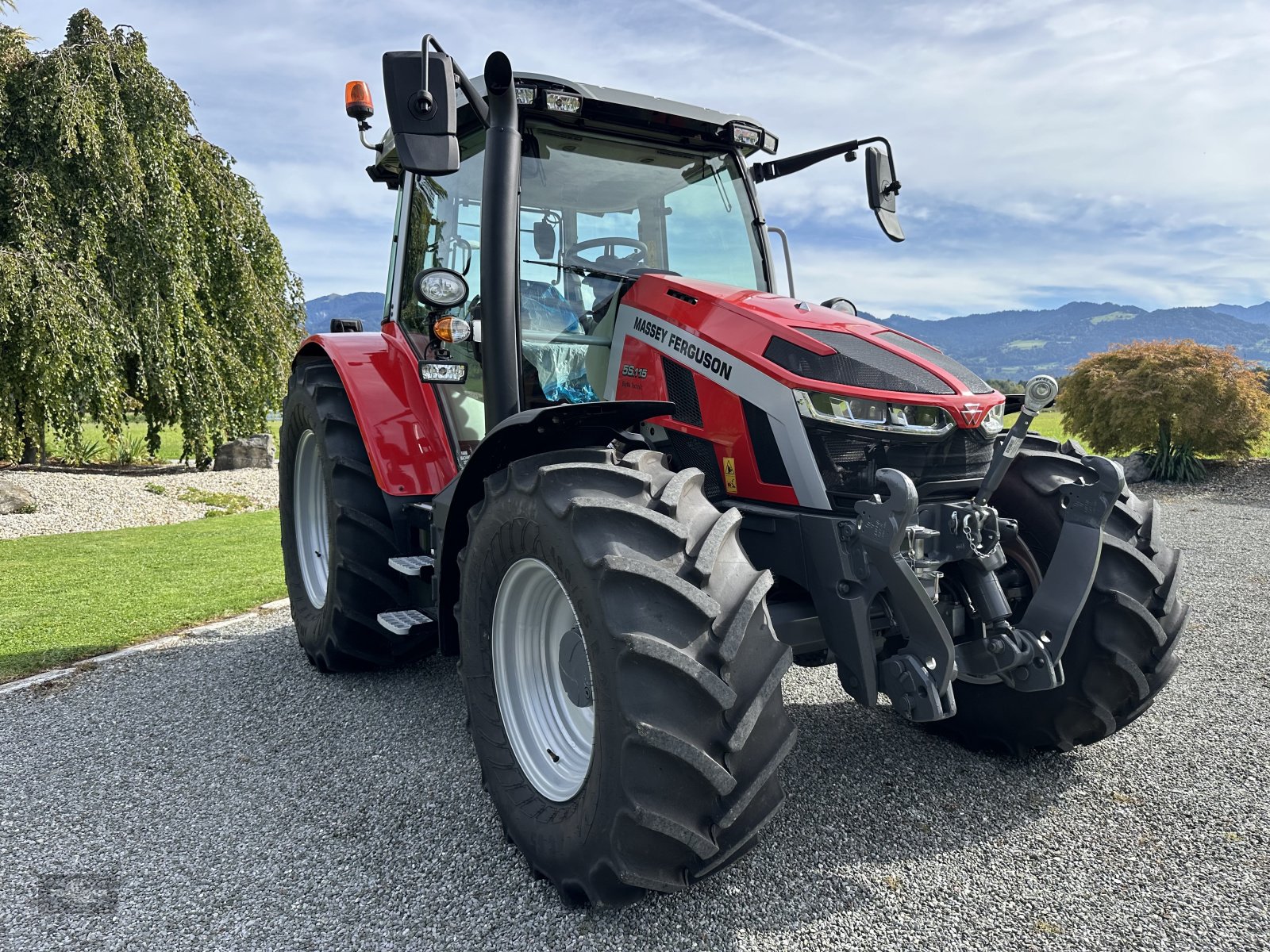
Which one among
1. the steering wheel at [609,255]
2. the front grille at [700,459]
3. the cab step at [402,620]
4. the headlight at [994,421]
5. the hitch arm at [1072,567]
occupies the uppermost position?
the steering wheel at [609,255]

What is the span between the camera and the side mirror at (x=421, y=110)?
2.39m

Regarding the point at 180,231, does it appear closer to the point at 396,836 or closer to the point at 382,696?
the point at 382,696

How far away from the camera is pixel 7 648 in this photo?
495 centimetres

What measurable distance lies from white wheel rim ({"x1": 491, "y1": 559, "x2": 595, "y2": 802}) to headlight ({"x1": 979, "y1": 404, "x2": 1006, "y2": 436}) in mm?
1350

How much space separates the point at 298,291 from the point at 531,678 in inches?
563

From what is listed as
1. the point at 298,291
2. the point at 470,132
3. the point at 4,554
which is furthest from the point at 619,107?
the point at 298,291

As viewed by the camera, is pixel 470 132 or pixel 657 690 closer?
pixel 657 690

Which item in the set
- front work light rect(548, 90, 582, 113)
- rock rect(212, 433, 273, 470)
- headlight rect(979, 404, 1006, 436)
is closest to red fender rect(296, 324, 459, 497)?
front work light rect(548, 90, 582, 113)

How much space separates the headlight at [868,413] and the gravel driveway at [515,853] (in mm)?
1209

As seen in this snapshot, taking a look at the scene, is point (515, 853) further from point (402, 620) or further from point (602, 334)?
point (602, 334)

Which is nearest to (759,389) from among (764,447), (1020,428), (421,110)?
(764,447)

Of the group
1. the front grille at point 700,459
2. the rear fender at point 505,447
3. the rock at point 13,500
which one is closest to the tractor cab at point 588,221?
the rear fender at point 505,447

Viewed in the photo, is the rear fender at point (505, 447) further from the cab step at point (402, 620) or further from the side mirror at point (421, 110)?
the side mirror at point (421, 110)

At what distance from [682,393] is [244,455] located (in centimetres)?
1349
